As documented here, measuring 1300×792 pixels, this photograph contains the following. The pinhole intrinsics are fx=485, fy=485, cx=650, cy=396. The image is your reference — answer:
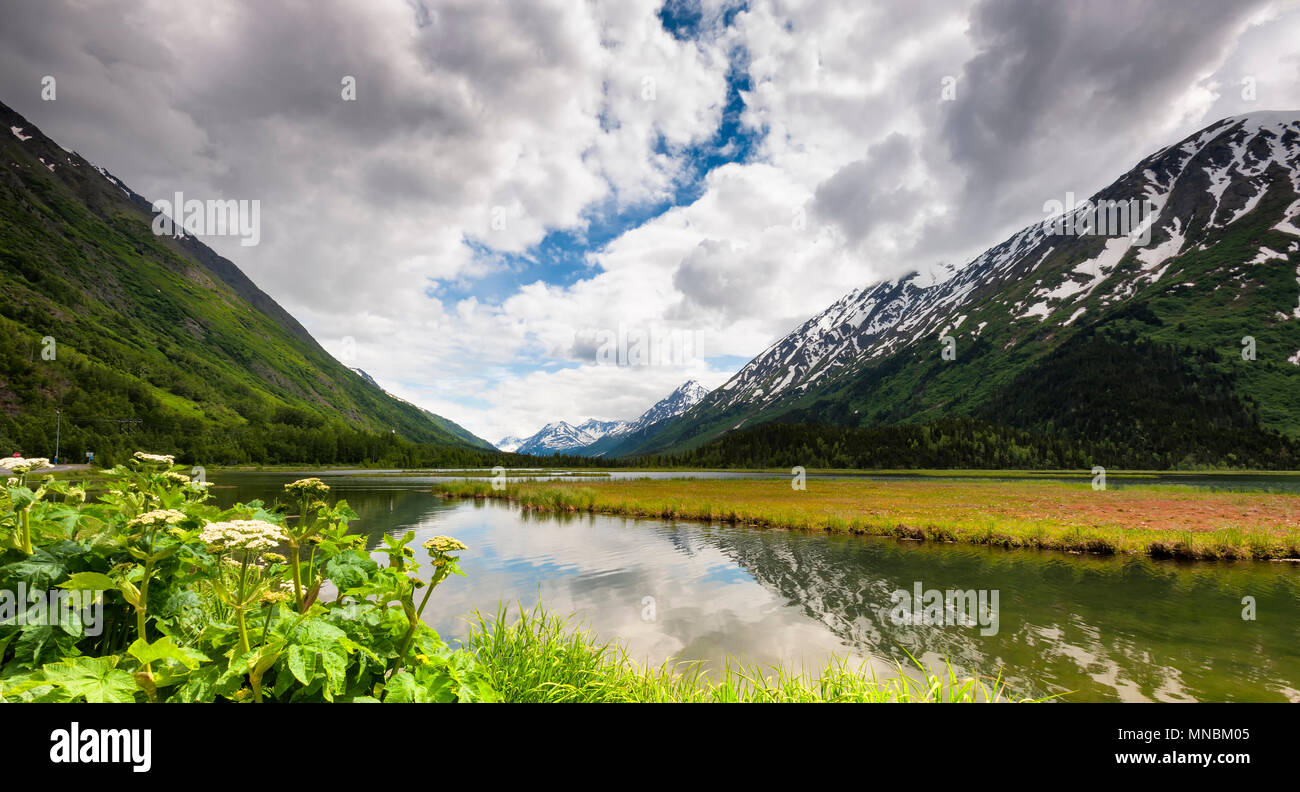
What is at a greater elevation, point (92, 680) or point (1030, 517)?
point (92, 680)

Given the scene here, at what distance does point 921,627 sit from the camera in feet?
48.9

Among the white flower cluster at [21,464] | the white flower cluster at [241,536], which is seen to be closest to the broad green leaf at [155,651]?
the white flower cluster at [241,536]

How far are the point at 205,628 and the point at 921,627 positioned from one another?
1707 cm

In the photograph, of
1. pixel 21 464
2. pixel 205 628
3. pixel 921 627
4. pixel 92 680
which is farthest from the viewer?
pixel 921 627

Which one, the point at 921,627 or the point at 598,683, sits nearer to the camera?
the point at 598,683

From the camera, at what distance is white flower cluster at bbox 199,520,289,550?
304cm

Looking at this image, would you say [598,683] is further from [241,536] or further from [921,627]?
[921,627]

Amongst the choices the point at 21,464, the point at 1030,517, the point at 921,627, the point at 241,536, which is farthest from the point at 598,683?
the point at 1030,517

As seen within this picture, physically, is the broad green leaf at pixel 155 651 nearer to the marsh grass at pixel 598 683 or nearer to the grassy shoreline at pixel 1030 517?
the marsh grass at pixel 598 683

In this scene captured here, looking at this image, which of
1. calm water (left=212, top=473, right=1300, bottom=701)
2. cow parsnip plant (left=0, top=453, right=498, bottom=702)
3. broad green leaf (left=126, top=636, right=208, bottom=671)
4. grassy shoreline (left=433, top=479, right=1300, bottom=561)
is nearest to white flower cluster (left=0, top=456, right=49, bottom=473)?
cow parsnip plant (left=0, top=453, right=498, bottom=702)

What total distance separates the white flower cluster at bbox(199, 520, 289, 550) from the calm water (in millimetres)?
5908

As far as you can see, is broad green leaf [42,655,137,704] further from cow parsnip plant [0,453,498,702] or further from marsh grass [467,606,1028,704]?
marsh grass [467,606,1028,704]
